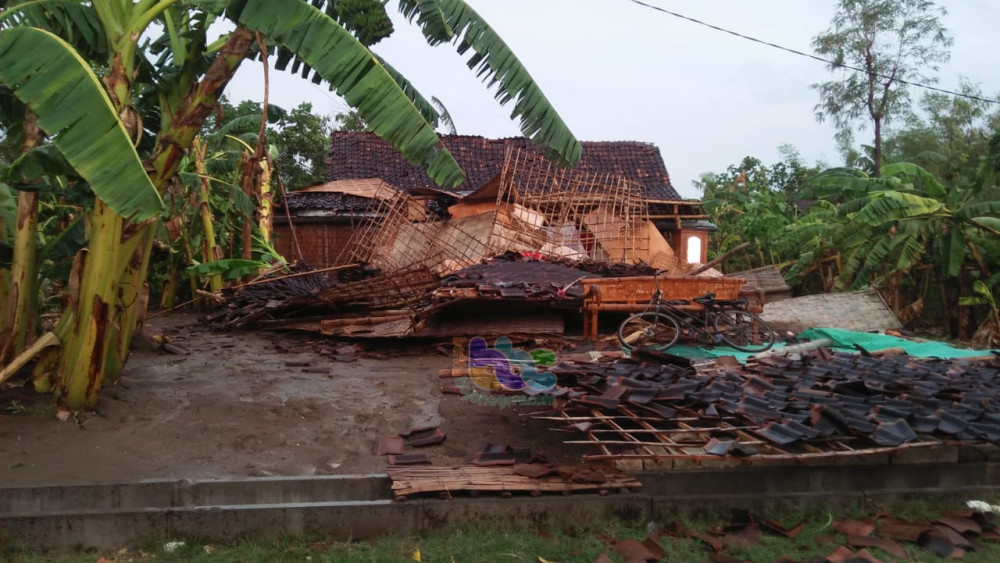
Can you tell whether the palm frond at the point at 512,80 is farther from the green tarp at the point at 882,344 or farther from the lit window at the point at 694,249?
the lit window at the point at 694,249

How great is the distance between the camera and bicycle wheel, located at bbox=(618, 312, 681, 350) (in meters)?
10.1

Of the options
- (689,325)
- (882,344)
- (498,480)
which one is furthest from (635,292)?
(498,480)

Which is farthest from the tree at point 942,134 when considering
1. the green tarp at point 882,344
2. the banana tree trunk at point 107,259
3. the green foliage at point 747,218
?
the banana tree trunk at point 107,259

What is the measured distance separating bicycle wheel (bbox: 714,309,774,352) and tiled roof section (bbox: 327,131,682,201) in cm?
750

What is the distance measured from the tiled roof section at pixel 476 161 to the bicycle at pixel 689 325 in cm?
773

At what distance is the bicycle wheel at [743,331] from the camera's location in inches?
414

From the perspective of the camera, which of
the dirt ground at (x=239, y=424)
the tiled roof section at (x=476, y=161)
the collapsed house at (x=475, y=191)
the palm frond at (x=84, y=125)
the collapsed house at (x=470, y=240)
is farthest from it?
the tiled roof section at (x=476, y=161)

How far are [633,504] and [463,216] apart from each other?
397 inches

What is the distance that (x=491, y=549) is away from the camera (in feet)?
14.6

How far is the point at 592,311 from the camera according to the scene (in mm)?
10586

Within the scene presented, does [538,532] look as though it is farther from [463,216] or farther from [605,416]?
[463,216]

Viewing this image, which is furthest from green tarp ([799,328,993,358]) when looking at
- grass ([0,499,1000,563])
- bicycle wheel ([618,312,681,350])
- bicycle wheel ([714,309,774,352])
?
grass ([0,499,1000,563])

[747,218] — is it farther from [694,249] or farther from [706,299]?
[706,299]

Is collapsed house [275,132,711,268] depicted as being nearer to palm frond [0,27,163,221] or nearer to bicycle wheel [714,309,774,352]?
bicycle wheel [714,309,774,352]
